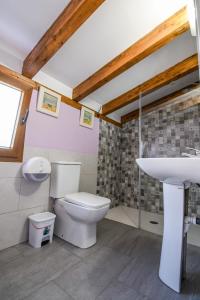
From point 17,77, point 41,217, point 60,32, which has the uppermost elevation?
point 60,32

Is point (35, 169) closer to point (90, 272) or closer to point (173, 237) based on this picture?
point (90, 272)

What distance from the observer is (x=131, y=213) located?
2.77 meters

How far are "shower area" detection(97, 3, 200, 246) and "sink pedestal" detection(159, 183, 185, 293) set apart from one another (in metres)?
0.89

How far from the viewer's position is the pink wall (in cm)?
181

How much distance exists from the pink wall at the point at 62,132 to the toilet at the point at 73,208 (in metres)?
0.33

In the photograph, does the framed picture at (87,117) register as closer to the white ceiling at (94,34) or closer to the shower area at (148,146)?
the shower area at (148,146)

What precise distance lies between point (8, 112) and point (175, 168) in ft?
5.58

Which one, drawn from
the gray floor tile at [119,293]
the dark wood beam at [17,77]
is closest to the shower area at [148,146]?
the gray floor tile at [119,293]

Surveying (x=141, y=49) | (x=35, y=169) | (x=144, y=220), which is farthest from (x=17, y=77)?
(x=144, y=220)

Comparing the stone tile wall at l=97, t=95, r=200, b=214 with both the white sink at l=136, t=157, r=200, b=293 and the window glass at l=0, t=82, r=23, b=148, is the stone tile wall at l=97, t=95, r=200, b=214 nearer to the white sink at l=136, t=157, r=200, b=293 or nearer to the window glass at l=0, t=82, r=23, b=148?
the white sink at l=136, t=157, r=200, b=293

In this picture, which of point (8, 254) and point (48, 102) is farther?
point (48, 102)

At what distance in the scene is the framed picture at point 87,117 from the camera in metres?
2.45

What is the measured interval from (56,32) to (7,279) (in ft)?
6.50

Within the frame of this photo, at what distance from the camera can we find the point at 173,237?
113 cm
